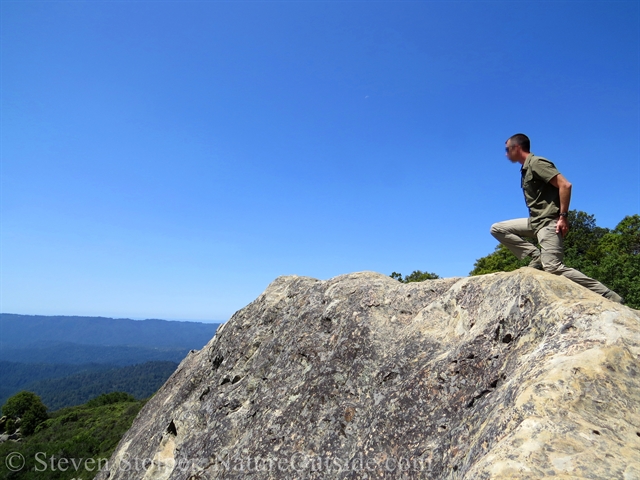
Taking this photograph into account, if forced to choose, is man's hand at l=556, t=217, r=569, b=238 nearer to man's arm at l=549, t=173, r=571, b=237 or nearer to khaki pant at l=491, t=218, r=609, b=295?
man's arm at l=549, t=173, r=571, b=237

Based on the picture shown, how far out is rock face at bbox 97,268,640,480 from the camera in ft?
15.4

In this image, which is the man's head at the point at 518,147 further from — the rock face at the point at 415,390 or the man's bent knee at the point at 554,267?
the rock face at the point at 415,390

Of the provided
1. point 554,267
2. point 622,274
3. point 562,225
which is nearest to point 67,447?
point 554,267

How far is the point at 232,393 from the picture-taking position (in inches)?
464

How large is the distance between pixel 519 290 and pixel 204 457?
29.3 feet

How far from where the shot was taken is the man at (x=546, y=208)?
313 inches

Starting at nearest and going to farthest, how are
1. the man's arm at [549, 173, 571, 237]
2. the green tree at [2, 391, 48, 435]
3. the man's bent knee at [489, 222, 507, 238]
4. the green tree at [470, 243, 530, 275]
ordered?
the man's arm at [549, 173, 571, 237] < the man's bent knee at [489, 222, 507, 238] < the green tree at [470, 243, 530, 275] < the green tree at [2, 391, 48, 435]

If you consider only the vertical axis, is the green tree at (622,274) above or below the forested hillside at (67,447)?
above

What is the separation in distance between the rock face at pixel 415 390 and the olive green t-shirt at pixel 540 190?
1449 millimetres

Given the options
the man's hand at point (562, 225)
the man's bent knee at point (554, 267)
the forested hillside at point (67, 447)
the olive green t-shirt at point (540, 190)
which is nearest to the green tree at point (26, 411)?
the forested hillside at point (67, 447)

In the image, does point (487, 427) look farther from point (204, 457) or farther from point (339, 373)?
point (204, 457)

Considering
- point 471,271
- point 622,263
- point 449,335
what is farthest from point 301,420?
point 471,271

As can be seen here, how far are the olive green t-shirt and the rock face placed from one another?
1449 millimetres

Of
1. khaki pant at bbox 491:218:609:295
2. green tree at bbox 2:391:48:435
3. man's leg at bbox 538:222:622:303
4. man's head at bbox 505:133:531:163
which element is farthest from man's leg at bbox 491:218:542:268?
green tree at bbox 2:391:48:435
